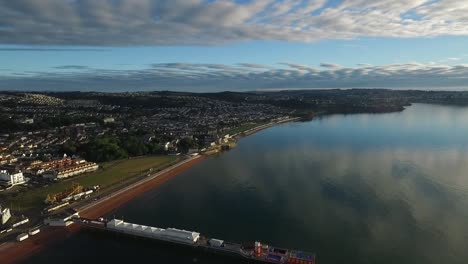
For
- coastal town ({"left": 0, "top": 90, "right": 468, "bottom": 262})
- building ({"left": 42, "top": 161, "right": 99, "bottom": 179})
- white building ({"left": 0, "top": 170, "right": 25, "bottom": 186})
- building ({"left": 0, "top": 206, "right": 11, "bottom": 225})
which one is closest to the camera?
building ({"left": 0, "top": 206, "right": 11, "bottom": 225})

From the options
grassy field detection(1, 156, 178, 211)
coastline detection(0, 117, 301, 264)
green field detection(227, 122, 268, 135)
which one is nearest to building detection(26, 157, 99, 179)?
grassy field detection(1, 156, 178, 211)

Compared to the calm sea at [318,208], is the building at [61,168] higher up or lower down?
higher up

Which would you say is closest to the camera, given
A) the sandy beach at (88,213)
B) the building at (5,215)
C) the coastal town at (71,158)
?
the sandy beach at (88,213)

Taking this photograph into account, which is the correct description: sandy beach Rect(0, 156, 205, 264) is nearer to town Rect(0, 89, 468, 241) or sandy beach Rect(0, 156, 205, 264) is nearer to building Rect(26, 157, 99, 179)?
town Rect(0, 89, 468, 241)

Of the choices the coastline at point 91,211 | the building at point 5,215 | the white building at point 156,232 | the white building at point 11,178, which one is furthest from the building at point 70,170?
the white building at point 156,232

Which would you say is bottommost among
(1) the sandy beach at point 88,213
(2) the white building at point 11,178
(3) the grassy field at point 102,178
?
(1) the sandy beach at point 88,213

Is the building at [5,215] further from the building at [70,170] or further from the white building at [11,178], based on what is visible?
the building at [70,170]
